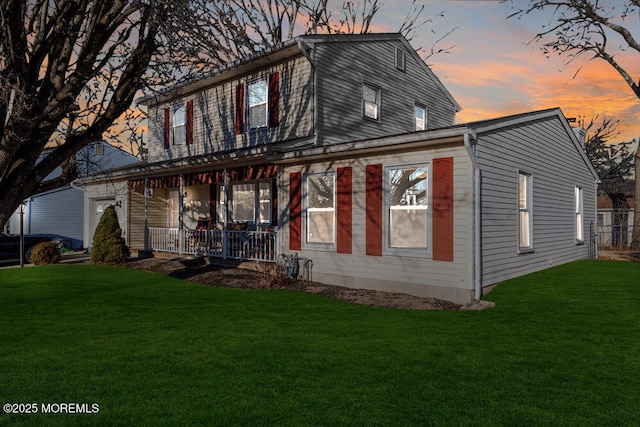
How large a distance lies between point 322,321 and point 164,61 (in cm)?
651

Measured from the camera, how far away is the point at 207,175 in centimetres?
1562

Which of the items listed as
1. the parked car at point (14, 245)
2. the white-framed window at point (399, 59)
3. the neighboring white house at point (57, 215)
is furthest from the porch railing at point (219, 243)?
the neighboring white house at point (57, 215)

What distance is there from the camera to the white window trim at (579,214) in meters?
16.4

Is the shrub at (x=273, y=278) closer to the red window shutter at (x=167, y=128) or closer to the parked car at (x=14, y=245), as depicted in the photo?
the red window shutter at (x=167, y=128)

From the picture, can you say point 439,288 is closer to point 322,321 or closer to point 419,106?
point 322,321

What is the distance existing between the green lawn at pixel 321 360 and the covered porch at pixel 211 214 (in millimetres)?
4514

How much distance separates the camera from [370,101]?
15.7 meters

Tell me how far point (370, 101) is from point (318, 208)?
5.52 metres

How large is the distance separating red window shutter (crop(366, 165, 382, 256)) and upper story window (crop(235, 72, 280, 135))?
Result: 17.1 ft

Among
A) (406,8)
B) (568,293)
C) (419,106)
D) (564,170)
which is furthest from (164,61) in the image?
(406,8)

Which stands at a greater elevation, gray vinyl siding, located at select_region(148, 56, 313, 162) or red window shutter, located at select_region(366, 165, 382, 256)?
gray vinyl siding, located at select_region(148, 56, 313, 162)

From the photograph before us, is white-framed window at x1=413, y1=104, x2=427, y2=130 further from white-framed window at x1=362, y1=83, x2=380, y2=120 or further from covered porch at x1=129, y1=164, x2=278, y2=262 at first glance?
covered porch at x1=129, y1=164, x2=278, y2=262

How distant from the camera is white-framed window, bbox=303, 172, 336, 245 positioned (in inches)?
479

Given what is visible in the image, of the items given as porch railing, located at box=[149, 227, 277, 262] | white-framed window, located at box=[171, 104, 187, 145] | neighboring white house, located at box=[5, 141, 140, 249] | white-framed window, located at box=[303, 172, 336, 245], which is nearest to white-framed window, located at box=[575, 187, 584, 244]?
white-framed window, located at box=[303, 172, 336, 245]
